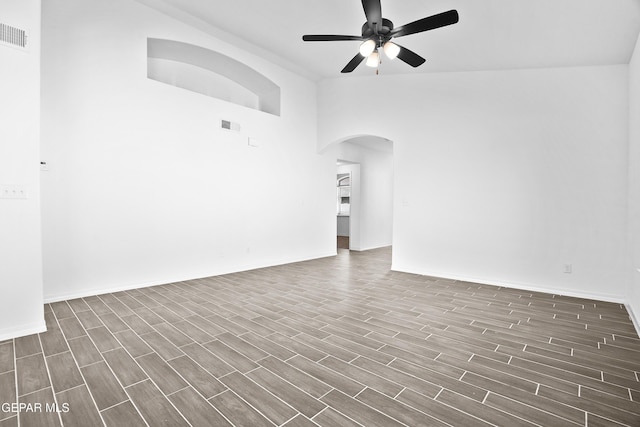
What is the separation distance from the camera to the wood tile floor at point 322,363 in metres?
1.71

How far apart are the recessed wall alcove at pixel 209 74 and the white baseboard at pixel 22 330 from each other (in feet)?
12.2

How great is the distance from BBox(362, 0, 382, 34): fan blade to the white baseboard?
3958 millimetres

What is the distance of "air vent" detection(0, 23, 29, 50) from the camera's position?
103 inches

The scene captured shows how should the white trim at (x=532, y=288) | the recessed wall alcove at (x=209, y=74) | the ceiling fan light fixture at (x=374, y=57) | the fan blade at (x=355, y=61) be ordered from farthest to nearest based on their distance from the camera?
the recessed wall alcove at (x=209, y=74) < the white trim at (x=532, y=288) < the fan blade at (x=355, y=61) < the ceiling fan light fixture at (x=374, y=57)

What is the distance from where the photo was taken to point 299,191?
6574 millimetres

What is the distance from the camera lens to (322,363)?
7.41ft

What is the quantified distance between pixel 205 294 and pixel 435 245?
11.9ft

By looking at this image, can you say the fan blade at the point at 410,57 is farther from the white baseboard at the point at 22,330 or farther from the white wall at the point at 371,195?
the white baseboard at the point at 22,330

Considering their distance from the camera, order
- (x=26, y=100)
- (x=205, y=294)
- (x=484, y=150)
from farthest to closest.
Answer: (x=484, y=150)
(x=205, y=294)
(x=26, y=100)

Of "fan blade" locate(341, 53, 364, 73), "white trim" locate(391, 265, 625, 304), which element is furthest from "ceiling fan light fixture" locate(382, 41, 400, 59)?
"white trim" locate(391, 265, 625, 304)

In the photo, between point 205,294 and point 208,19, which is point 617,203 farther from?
point 208,19

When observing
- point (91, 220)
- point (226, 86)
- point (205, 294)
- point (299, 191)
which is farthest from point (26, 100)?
point (299, 191)

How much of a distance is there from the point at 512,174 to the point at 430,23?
2732 millimetres

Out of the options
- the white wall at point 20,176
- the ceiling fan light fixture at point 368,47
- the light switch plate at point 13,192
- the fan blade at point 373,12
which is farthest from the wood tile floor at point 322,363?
the fan blade at point 373,12
